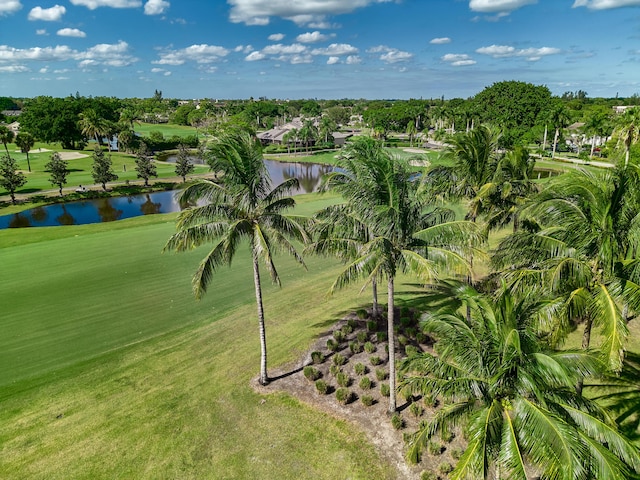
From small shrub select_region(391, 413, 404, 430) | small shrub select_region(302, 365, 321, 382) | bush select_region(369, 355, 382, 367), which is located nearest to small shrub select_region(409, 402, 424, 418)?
small shrub select_region(391, 413, 404, 430)

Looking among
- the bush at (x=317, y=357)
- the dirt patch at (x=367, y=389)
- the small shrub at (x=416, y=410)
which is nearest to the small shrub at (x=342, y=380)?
the dirt patch at (x=367, y=389)

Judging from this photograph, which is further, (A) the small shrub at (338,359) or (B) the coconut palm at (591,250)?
(A) the small shrub at (338,359)

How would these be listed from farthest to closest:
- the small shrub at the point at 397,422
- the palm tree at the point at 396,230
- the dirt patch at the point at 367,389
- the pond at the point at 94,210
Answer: the pond at the point at 94,210 < the small shrub at the point at 397,422 < the dirt patch at the point at 367,389 < the palm tree at the point at 396,230

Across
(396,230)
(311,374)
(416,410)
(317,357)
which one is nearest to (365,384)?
(416,410)

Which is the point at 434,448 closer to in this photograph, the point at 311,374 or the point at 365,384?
the point at 365,384

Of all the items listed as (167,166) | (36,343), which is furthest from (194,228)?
(167,166)

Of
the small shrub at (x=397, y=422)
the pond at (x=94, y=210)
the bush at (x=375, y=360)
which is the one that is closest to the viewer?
the small shrub at (x=397, y=422)

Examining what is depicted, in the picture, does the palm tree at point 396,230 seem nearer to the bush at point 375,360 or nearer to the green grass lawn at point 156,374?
the bush at point 375,360
